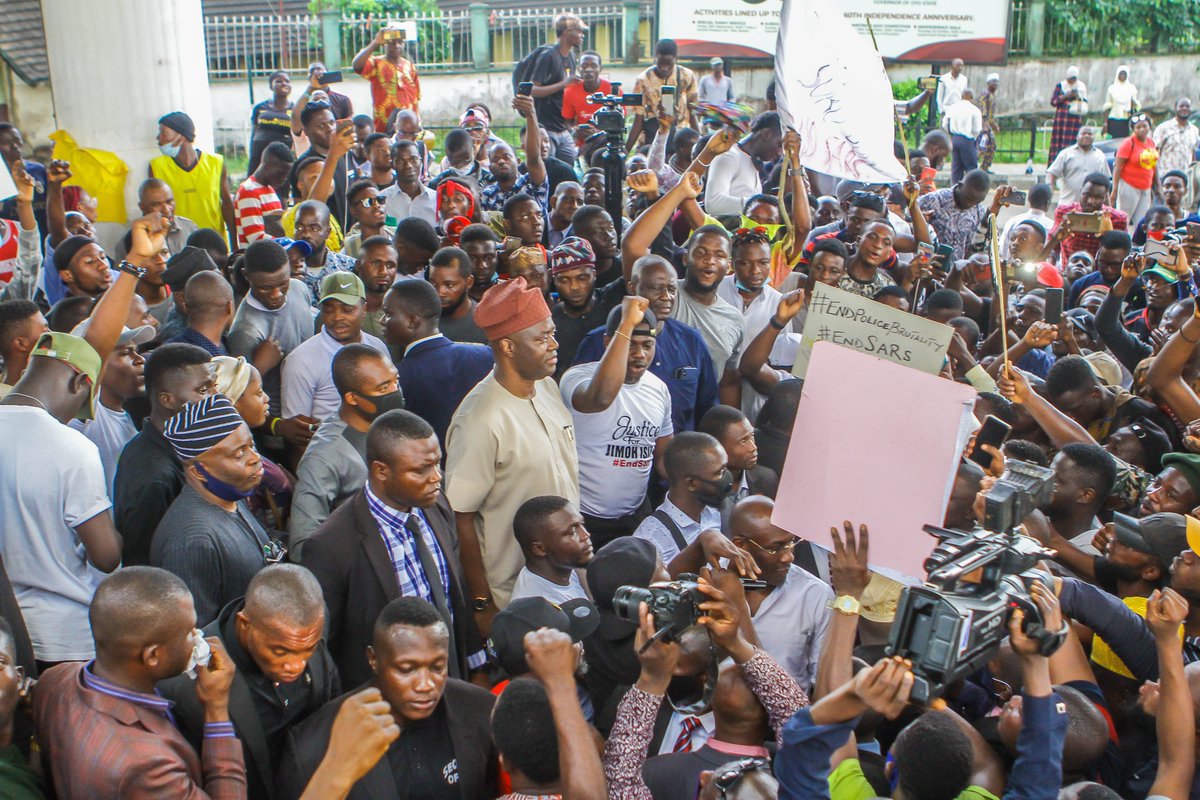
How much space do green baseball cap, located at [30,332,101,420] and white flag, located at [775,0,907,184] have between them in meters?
4.29

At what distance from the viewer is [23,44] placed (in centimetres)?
1345

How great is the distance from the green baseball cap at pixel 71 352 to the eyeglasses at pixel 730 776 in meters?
2.55

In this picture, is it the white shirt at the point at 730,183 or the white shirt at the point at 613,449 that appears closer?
the white shirt at the point at 613,449

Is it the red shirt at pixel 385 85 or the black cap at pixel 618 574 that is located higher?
the red shirt at pixel 385 85

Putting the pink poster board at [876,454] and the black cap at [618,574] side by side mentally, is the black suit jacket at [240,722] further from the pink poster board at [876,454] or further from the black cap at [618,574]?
the pink poster board at [876,454]

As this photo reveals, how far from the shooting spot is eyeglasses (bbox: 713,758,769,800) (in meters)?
2.96

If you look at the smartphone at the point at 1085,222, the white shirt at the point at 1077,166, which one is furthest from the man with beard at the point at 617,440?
the white shirt at the point at 1077,166

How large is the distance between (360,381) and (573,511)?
946 mm

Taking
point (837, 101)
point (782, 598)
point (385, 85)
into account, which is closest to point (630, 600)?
point (782, 598)

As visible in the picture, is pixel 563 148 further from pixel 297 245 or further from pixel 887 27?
pixel 887 27

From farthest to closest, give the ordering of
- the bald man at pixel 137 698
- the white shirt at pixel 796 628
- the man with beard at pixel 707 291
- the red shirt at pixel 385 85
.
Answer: the red shirt at pixel 385 85, the man with beard at pixel 707 291, the white shirt at pixel 796 628, the bald man at pixel 137 698

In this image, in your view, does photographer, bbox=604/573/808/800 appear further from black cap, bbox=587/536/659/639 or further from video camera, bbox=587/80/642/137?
video camera, bbox=587/80/642/137

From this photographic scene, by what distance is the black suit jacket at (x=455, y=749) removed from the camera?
3178 mm

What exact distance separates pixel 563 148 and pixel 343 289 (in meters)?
6.70
